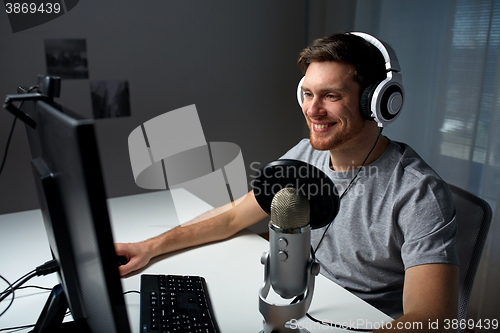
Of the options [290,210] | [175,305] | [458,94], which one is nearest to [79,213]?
[290,210]

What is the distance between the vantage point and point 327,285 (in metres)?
0.97

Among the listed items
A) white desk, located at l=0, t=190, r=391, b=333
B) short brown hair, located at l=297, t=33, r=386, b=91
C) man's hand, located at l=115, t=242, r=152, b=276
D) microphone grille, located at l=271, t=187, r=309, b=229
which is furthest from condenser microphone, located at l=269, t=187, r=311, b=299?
short brown hair, located at l=297, t=33, r=386, b=91

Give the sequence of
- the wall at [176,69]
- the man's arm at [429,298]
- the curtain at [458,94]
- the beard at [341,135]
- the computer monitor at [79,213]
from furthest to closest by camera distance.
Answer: the wall at [176,69], the curtain at [458,94], the beard at [341,135], the man's arm at [429,298], the computer monitor at [79,213]

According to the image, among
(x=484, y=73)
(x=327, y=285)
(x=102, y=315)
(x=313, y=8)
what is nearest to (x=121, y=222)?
(x=327, y=285)

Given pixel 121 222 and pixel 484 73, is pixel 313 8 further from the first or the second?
pixel 121 222

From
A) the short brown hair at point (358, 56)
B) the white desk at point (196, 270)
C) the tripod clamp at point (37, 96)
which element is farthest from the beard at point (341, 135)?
the tripod clamp at point (37, 96)

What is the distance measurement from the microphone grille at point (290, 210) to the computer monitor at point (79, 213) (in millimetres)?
284

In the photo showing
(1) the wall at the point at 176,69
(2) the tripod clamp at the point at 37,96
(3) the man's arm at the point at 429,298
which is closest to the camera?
(2) the tripod clamp at the point at 37,96

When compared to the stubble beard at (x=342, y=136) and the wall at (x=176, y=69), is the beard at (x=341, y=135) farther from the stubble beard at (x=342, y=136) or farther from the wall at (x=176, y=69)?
the wall at (x=176, y=69)

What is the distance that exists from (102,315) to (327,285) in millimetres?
621

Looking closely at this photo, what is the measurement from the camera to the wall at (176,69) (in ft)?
6.66

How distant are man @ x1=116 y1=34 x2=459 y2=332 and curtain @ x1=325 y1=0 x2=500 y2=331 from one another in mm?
801

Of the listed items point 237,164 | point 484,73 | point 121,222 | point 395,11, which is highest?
point 395,11

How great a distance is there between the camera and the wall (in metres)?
2.03
